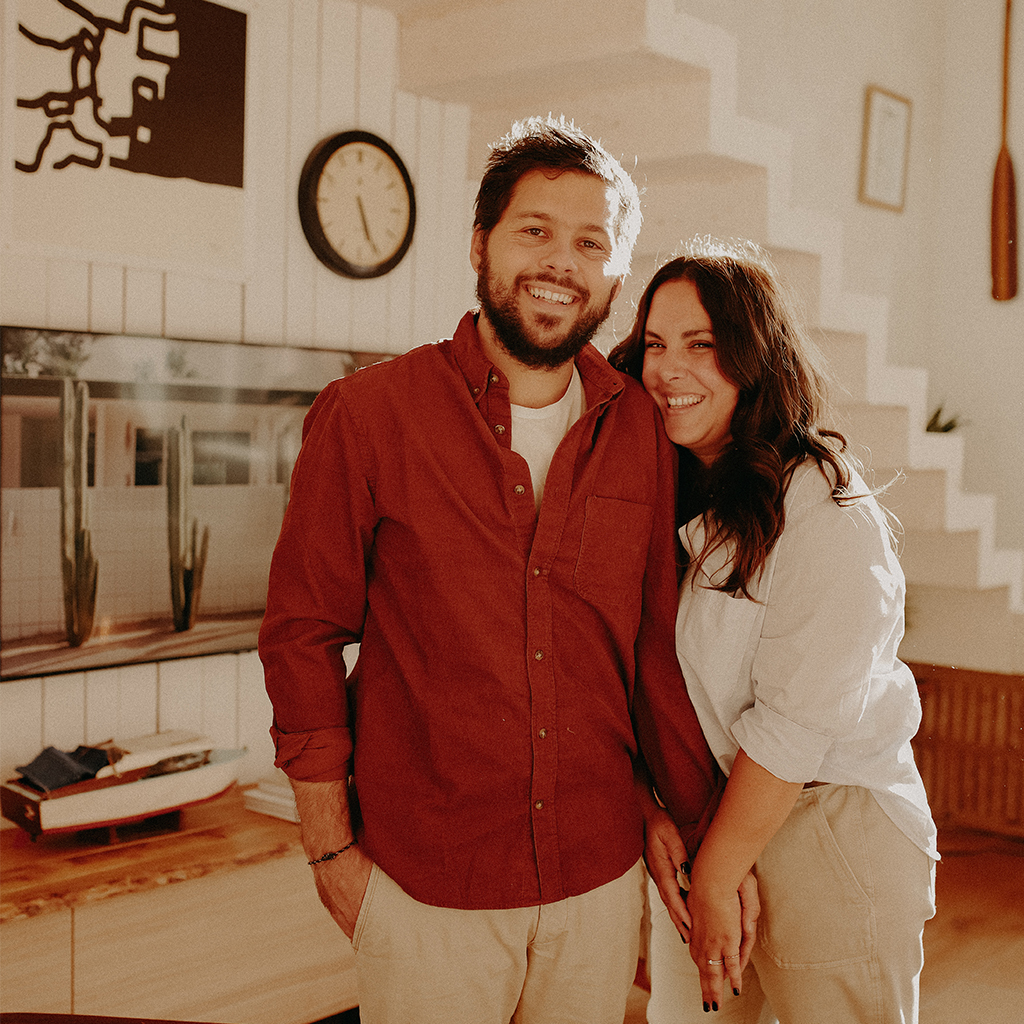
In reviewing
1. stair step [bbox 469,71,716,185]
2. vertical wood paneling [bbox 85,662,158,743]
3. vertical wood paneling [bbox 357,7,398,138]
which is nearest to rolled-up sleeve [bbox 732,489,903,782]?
stair step [bbox 469,71,716,185]

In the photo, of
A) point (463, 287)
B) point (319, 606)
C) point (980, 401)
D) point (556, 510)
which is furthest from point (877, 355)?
point (319, 606)

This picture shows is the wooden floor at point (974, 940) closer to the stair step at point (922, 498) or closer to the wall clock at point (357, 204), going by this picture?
the stair step at point (922, 498)

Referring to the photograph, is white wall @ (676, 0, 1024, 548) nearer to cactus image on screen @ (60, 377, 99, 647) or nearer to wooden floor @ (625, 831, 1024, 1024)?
wooden floor @ (625, 831, 1024, 1024)

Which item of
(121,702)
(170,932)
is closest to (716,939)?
(170,932)

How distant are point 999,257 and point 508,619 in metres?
3.39

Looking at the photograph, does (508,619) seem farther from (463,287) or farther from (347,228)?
(463,287)

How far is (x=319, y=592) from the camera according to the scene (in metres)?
1.40

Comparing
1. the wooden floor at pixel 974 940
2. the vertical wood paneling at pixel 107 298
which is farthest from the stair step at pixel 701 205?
the wooden floor at pixel 974 940

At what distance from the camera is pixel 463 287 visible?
3207mm

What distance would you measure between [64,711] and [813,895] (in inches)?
68.6

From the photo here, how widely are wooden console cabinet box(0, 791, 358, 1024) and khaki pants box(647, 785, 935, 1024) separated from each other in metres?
1.02

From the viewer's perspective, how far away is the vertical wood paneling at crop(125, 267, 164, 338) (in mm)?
2463

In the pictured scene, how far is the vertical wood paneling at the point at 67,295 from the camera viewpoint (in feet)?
7.67

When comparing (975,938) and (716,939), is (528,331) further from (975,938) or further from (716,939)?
(975,938)
